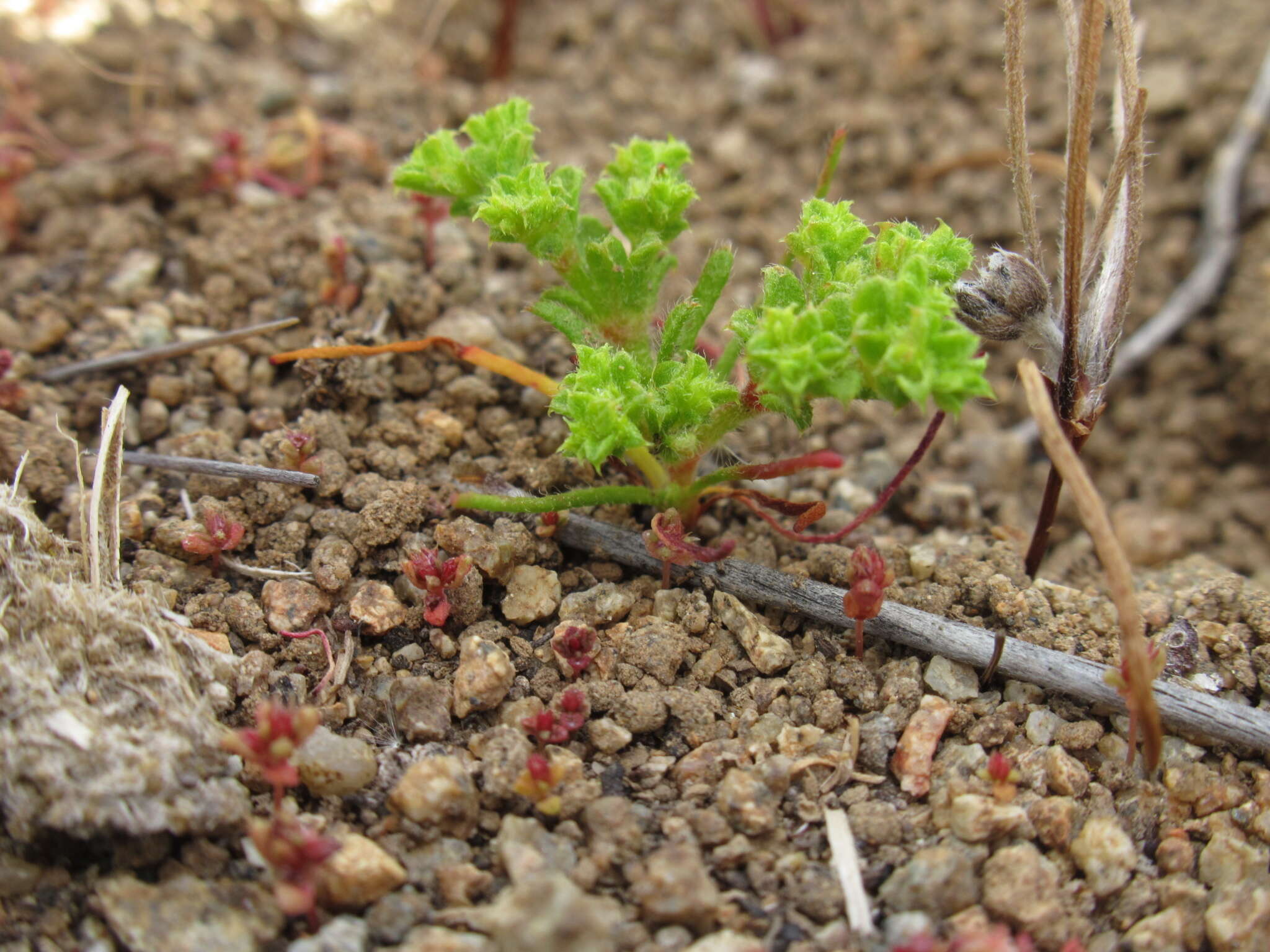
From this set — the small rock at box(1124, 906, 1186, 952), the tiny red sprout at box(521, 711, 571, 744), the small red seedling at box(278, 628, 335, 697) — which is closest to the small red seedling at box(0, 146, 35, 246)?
the small red seedling at box(278, 628, 335, 697)

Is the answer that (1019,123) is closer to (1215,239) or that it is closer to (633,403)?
(633,403)

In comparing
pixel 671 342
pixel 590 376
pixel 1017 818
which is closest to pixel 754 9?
pixel 671 342

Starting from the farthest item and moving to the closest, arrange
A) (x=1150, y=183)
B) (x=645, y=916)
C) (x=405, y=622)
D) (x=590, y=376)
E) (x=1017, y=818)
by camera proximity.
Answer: (x=1150, y=183) < (x=405, y=622) < (x=590, y=376) < (x=1017, y=818) < (x=645, y=916)

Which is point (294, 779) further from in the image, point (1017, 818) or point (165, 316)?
point (165, 316)

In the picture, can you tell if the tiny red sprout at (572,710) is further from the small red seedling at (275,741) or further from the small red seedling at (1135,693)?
the small red seedling at (1135,693)

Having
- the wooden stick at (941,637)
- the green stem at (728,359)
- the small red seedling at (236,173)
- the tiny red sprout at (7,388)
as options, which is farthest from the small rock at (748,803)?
the small red seedling at (236,173)

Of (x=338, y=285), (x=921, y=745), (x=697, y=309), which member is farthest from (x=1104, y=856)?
(x=338, y=285)
